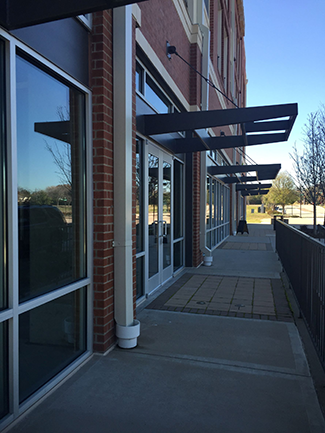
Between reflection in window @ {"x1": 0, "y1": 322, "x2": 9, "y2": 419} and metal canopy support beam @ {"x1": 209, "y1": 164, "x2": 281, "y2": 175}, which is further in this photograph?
metal canopy support beam @ {"x1": 209, "y1": 164, "x2": 281, "y2": 175}

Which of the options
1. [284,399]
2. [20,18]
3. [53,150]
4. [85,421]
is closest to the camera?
[20,18]

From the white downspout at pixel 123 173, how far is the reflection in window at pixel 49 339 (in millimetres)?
443

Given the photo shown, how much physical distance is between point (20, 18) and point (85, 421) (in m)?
2.91

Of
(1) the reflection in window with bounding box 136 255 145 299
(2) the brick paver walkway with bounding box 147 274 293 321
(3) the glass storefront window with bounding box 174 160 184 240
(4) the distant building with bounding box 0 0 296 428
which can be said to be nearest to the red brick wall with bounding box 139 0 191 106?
(4) the distant building with bounding box 0 0 296 428

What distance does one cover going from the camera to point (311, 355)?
13.1 feet

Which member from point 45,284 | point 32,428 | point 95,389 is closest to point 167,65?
point 45,284

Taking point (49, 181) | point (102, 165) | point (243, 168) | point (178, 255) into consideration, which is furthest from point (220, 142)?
point (49, 181)

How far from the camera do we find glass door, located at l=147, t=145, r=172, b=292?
6.51m

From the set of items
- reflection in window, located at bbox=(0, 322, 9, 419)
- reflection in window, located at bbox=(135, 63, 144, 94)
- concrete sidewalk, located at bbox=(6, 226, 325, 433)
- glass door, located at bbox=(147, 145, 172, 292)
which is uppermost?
reflection in window, located at bbox=(135, 63, 144, 94)

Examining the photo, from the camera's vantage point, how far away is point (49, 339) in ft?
10.6

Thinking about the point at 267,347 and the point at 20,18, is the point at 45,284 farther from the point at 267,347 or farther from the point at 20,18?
the point at 267,347

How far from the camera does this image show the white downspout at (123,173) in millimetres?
3934

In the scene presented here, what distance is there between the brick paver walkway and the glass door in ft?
1.28

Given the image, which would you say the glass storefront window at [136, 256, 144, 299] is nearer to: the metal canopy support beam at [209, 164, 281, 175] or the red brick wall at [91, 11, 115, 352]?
the red brick wall at [91, 11, 115, 352]
